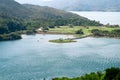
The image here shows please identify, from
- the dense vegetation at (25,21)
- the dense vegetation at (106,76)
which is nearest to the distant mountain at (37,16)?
the dense vegetation at (25,21)

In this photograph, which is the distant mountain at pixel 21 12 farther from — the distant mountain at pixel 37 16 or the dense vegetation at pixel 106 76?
the dense vegetation at pixel 106 76

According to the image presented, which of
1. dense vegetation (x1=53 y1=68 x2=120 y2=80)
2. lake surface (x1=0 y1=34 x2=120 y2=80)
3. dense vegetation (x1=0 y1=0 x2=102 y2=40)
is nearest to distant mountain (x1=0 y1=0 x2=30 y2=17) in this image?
dense vegetation (x1=0 y1=0 x2=102 y2=40)

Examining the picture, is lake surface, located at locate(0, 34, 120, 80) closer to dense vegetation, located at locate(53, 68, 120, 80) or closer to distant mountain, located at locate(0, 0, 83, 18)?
dense vegetation, located at locate(53, 68, 120, 80)

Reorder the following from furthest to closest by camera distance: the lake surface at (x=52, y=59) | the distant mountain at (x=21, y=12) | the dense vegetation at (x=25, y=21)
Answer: the distant mountain at (x=21, y=12)
the dense vegetation at (x=25, y=21)
the lake surface at (x=52, y=59)

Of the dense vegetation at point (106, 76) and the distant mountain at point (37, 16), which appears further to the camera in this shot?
the distant mountain at point (37, 16)

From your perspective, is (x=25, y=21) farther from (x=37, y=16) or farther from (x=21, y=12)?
(x=21, y=12)

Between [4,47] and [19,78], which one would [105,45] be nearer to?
[4,47]

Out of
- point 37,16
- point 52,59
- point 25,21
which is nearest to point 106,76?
point 52,59

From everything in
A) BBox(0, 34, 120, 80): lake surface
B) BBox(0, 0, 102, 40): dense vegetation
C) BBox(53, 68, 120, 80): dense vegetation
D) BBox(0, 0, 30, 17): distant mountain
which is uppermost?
BBox(0, 0, 30, 17): distant mountain

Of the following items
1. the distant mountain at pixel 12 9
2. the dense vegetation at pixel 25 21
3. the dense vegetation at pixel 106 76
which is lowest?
the dense vegetation at pixel 106 76
